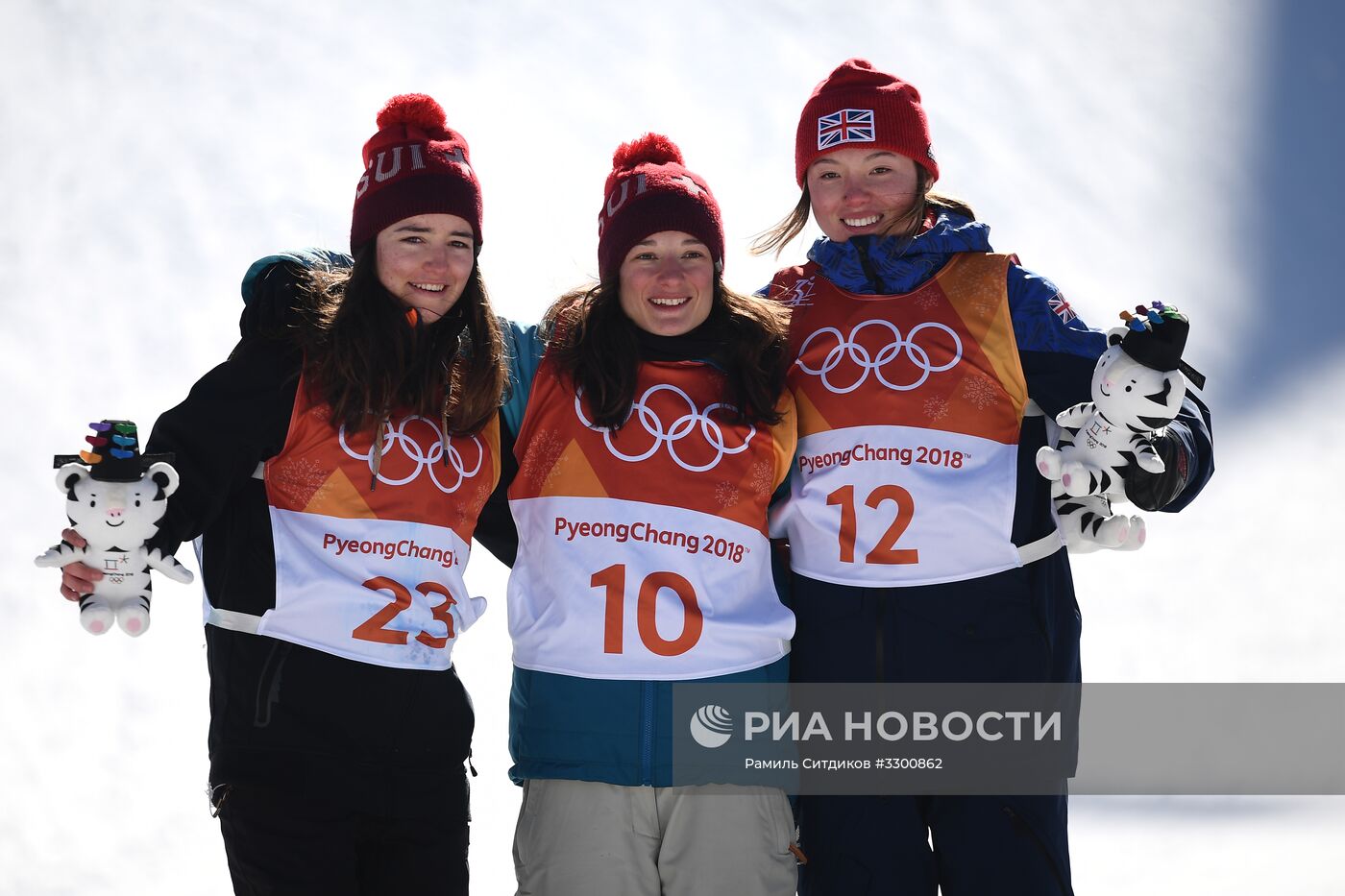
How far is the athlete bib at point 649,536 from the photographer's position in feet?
8.60

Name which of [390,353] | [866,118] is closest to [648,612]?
[390,353]

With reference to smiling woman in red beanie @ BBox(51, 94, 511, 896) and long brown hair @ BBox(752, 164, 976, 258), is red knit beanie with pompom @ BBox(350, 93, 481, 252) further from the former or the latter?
long brown hair @ BBox(752, 164, 976, 258)

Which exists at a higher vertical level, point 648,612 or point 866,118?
point 866,118

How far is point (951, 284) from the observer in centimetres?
291

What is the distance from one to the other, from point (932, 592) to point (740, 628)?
0.42 m

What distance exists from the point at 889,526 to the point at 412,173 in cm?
125

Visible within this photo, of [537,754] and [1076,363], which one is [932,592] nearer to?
[1076,363]

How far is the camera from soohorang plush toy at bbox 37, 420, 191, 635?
2.33 metres

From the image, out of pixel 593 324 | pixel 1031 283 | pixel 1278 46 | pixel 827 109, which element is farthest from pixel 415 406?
pixel 1278 46

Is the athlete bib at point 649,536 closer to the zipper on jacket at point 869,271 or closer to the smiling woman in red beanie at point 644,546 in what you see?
the smiling woman in red beanie at point 644,546

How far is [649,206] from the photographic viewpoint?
2.87 meters

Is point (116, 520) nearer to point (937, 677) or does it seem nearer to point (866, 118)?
point (937, 677)

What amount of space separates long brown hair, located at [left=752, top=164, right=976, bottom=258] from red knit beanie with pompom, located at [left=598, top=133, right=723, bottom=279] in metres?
0.23

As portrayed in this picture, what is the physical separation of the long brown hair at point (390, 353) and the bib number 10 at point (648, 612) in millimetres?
460
